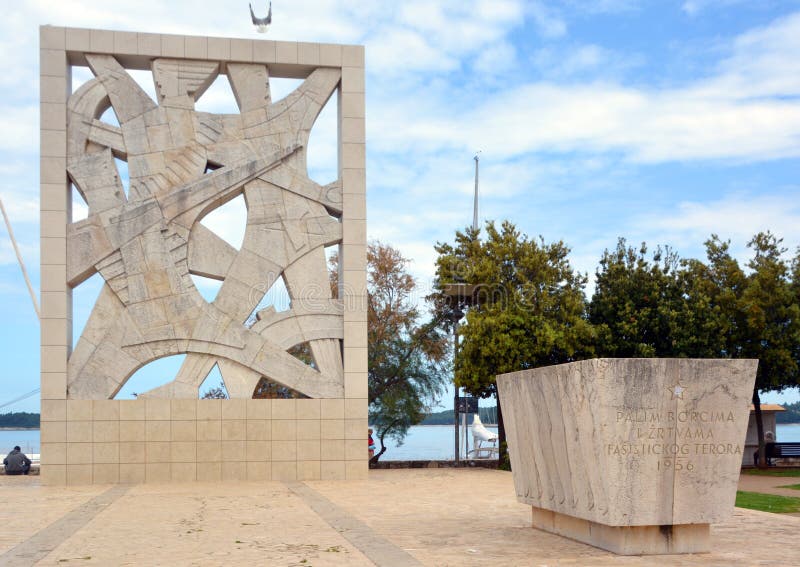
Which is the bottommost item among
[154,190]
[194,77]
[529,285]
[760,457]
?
[760,457]

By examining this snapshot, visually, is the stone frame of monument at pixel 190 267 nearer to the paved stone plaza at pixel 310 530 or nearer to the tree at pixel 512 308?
the paved stone plaza at pixel 310 530

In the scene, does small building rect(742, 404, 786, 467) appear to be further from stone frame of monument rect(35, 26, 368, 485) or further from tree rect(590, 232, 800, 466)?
stone frame of monument rect(35, 26, 368, 485)

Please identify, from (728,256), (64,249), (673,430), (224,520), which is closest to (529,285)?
(728,256)

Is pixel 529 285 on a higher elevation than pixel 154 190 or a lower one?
lower

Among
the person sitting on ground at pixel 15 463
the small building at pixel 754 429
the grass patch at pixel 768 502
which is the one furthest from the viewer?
the small building at pixel 754 429

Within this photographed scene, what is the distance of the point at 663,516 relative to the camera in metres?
9.21

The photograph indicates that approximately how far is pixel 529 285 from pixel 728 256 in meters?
6.40

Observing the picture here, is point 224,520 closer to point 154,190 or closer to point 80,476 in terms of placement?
point 80,476

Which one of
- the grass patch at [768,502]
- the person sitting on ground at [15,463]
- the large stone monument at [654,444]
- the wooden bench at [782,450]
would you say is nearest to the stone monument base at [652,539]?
the large stone monument at [654,444]

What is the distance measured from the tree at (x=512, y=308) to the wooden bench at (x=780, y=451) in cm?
659

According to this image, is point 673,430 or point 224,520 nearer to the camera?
point 673,430

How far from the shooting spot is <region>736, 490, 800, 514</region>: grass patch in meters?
14.9

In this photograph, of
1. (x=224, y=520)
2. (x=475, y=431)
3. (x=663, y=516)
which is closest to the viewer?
(x=663, y=516)

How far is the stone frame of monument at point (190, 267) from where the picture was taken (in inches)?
747
